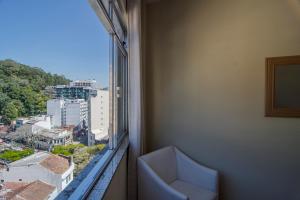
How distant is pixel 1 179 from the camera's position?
53 cm

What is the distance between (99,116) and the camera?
1555mm

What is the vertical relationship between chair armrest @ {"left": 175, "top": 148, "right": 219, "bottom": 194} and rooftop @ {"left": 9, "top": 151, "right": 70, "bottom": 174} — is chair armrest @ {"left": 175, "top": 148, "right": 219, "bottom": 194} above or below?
below

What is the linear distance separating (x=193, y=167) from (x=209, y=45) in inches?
54.8

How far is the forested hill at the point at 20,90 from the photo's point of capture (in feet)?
1.77

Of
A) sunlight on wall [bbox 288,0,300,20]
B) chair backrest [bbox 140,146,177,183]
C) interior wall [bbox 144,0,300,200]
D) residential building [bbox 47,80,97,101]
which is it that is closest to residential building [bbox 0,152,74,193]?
residential building [bbox 47,80,97,101]

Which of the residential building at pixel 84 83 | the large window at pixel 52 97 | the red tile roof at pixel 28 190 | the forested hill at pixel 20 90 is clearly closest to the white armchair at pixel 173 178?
the large window at pixel 52 97

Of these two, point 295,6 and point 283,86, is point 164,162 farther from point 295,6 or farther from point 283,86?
point 295,6

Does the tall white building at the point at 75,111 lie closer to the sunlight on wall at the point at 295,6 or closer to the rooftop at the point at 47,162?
the rooftop at the point at 47,162

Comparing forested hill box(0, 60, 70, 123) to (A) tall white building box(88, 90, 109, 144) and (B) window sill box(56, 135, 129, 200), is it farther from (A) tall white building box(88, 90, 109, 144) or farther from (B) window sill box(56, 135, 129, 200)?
(A) tall white building box(88, 90, 109, 144)

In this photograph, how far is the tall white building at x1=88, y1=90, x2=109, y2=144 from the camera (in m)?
1.38

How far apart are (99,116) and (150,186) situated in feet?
2.99

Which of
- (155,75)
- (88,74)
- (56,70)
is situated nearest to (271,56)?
(155,75)

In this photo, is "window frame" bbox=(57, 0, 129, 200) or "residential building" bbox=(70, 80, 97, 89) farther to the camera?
"window frame" bbox=(57, 0, 129, 200)

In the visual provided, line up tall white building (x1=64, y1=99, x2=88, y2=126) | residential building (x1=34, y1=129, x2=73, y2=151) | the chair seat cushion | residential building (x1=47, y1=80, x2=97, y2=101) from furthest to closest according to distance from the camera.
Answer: the chair seat cushion → tall white building (x1=64, y1=99, x2=88, y2=126) → residential building (x1=47, y1=80, x2=97, y2=101) → residential building (x1=34, y1=129, x2=73, y2=151)
